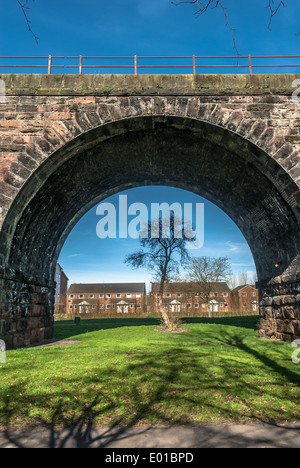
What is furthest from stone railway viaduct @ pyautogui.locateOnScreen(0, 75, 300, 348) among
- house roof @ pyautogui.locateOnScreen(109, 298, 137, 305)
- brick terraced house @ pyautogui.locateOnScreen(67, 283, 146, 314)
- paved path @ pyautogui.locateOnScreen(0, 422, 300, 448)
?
brick terraced house @ pyautogui.locateOnScreen(67, 283, 146, 314)

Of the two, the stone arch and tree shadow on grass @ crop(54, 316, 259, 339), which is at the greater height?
the stone arch

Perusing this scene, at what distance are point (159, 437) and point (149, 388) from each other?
172cm

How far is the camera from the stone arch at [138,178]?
9.26 m

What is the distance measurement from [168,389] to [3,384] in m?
3.09

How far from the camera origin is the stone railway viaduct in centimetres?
901

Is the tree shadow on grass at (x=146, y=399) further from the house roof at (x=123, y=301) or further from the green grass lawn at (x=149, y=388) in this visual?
the house roof at (x=123, y=301)

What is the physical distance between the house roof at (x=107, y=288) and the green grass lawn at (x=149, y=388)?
7077cm

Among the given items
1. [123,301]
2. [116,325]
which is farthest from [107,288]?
[116,325]

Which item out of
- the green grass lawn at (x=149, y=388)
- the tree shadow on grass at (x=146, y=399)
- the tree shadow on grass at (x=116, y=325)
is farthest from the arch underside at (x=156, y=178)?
the tree shadow on grass at (x=146, y=399)

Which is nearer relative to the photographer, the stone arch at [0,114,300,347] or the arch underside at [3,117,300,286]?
the stone arch at [0,114,300,347]

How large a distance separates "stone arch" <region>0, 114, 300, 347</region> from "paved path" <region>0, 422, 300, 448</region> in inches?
231

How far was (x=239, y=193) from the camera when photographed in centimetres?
1164

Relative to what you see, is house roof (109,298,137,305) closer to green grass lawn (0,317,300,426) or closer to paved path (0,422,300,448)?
green grass lawn (0,317,300,426)

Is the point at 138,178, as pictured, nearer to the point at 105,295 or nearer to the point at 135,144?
the point at 135,144
